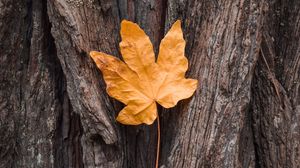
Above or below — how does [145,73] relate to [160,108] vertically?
above

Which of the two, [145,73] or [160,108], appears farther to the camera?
[160,108]

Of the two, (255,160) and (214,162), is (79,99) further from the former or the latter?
(255,160)

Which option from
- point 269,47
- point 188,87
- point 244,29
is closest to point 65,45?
point 188,87
